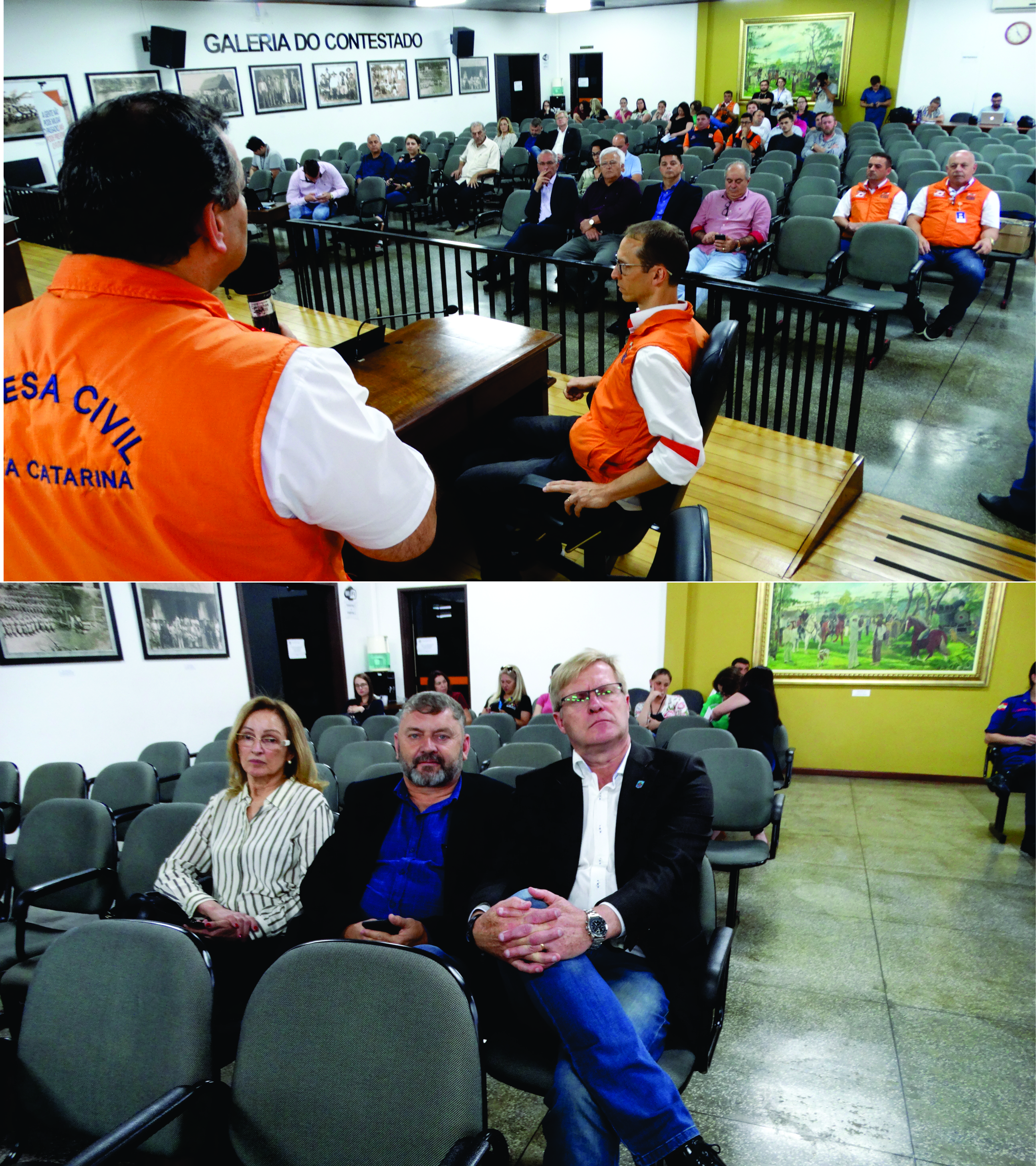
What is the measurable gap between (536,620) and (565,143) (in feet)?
8.83

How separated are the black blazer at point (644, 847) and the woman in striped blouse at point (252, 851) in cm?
58

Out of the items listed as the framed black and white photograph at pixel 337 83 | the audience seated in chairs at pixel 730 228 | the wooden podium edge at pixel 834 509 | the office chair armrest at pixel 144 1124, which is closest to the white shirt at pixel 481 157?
the framed black and white photograph at pixel 337 83

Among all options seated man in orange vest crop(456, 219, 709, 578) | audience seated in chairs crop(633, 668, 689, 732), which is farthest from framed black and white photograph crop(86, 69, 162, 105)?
audience seated in chairs crop(633, 668, 689, 732)

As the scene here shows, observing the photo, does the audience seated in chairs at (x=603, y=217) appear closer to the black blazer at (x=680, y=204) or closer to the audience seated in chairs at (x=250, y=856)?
the black blazer at (x=680, y=204)

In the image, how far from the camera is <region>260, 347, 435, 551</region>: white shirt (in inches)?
28.6

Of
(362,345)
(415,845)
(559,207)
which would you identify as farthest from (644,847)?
(559,207)

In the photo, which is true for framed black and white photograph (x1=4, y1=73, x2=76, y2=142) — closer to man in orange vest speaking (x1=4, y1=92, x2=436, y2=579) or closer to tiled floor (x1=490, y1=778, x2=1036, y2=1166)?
man in orange vest speaking (x1=4, y1=92, x2=436, y2=579)

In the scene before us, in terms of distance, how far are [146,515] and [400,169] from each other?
13.3 feet

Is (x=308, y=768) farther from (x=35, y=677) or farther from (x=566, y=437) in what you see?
(x=35, y=677)

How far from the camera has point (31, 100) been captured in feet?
4.73

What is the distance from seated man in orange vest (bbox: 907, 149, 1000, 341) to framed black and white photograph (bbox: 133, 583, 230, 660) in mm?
4678

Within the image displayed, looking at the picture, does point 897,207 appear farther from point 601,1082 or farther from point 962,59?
point 601,1082

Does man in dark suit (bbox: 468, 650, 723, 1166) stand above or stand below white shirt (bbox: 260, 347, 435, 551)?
below

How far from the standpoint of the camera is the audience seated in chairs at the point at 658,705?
3.35 metres
